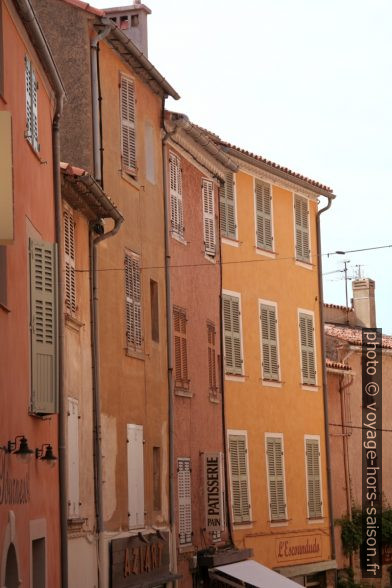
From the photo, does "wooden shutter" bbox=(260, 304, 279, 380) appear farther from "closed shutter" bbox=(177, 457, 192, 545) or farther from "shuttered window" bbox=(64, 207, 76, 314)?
"shuttered window" bbox=(64, 207, 76, 314)

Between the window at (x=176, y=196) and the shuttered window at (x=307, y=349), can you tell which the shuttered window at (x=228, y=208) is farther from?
the shuttered window at (x=307, y=349)

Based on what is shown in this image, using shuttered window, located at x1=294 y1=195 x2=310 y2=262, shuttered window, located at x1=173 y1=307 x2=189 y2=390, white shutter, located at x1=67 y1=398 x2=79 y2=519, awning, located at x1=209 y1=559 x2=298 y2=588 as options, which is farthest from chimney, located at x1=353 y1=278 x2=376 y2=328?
white shutter, located at x1=67 y1=398 x2=79 y2=519

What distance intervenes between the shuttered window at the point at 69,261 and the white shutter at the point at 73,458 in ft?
4.10

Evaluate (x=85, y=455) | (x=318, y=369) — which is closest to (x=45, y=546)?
(x=85, y=455)

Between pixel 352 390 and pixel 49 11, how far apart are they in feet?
55.1

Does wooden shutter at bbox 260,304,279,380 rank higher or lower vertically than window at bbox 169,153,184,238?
lower

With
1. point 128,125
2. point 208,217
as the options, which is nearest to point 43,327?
point 128,125

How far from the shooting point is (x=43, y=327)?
14.5 meters

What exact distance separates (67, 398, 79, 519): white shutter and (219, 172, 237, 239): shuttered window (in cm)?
1106

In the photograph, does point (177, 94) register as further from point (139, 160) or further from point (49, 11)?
point (49, 11)

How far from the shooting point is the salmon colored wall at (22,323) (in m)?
12.8

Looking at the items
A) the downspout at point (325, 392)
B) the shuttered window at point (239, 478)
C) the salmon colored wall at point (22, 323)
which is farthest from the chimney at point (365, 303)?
the salmon colored wall at point (22, 323)

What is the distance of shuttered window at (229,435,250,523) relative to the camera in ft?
91.5

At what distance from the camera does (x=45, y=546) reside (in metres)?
15.0
